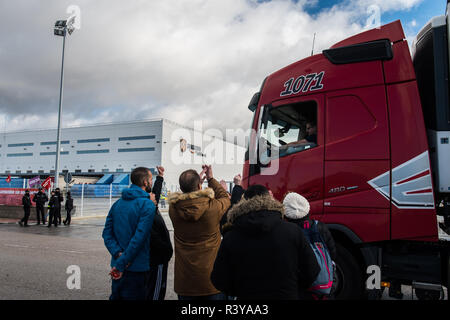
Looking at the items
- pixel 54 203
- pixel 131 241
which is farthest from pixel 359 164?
pixel 54 203

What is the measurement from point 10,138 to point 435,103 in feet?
281

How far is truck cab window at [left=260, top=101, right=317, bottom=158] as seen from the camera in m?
4.34

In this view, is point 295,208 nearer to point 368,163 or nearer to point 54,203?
point 368,163

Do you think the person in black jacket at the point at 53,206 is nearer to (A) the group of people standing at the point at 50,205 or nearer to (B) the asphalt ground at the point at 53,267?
(A) the group of people standing at the point at 50,205

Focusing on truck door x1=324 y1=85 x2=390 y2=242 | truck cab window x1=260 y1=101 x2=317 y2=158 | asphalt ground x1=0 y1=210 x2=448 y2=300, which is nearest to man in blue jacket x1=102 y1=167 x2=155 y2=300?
asphalt ground x1=0 y1=210 x2=448 y2=300

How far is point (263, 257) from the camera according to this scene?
76.5 inches

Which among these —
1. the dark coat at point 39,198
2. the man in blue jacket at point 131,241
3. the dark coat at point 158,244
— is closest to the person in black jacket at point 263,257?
the man in blue jacket at point 131,241

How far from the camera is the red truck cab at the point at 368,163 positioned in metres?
3.62

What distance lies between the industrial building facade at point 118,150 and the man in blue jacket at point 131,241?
44.5 metres

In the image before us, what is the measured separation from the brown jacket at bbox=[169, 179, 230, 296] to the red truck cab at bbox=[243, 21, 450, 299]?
1609mm

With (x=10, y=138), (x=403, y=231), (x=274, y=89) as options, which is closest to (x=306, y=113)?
(x=274, y=89)

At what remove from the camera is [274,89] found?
4625 mm
